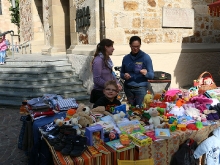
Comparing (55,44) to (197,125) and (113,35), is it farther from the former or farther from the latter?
(197,125)

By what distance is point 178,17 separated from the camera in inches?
300

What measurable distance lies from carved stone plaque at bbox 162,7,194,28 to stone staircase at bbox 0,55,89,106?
3236 mm

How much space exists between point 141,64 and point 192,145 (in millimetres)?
1690

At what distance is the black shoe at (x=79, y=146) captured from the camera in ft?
6.63

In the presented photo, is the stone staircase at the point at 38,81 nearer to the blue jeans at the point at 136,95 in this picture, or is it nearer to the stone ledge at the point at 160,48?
the stone ledge at the point at 160,48

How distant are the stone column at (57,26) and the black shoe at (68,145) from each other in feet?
27.0

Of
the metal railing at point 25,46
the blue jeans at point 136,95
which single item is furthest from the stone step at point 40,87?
the metal railing at point 25,46

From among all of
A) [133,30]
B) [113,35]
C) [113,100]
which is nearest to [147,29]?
[133,30]

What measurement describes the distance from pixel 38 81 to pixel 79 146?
16.8ft

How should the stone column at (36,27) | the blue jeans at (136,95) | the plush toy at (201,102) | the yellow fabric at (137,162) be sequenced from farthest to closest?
the stone column at (36,27) → the blue jeans at (136,95) → the plush toy at (201,102) → the yellow fabric at (137,162)

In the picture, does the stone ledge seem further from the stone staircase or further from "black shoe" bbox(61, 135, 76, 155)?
"black shoe" bbox(61, 135, 76, 155)

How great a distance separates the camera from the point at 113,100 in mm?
3322

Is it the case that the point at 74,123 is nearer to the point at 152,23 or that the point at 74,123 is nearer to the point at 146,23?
the point at 146,23

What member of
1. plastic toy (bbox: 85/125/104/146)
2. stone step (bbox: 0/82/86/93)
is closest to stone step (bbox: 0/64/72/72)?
stone step (bbox: 0/82/86/93)
